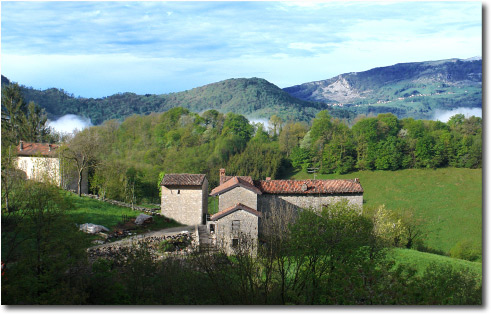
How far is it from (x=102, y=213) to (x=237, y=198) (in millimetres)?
4972

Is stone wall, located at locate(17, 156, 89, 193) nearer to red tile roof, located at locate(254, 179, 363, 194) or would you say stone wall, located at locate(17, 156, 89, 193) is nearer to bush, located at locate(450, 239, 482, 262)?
red tile roof, located at locate(254, 179, 363, 194)

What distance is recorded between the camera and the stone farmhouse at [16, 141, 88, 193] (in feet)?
38.7

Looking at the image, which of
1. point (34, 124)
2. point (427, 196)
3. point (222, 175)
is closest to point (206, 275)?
point (34, 124)

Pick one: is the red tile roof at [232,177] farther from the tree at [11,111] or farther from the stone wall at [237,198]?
the tree at [11,111]

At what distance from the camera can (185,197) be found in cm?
1397

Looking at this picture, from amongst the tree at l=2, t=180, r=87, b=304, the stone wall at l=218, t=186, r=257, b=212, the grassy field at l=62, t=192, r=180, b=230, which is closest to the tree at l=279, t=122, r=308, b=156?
the stone wall at l=218, t=186, r=257, b=212

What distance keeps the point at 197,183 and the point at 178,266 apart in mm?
7355

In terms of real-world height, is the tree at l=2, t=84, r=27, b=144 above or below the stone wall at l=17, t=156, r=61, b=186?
above

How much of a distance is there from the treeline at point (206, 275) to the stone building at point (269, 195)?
398 centimetres

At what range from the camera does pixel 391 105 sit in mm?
15828

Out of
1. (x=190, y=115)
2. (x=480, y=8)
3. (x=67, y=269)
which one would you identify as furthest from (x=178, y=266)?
(x=190, y=115)

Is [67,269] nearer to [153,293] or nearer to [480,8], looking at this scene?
[153,293]

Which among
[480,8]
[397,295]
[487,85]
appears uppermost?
[480,8]

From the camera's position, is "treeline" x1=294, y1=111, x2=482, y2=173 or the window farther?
"treeline" x1=294, y1=111, x2=482, y2=173
